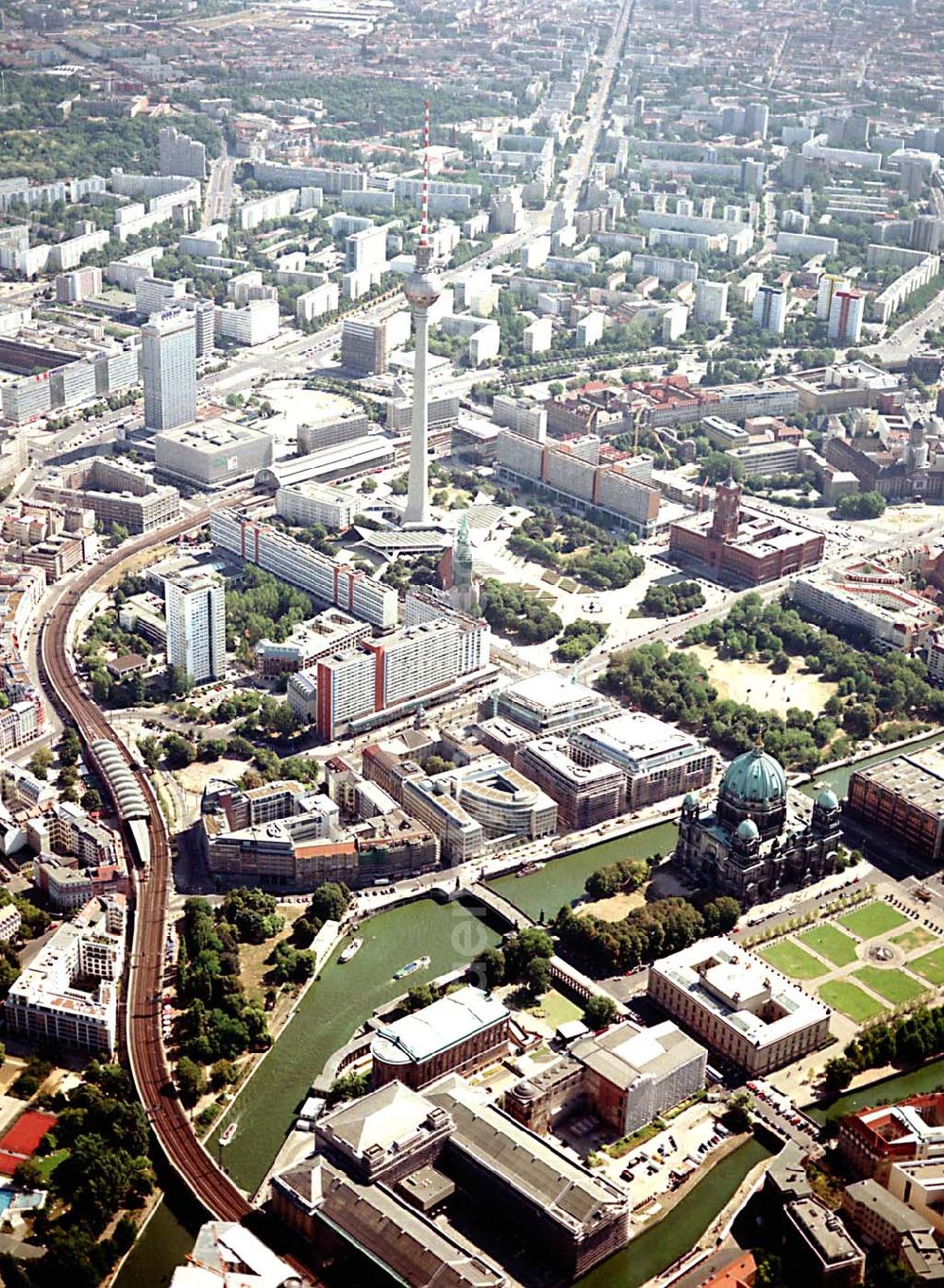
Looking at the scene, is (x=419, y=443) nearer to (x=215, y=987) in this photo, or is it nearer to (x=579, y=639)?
(x=579, y=639)

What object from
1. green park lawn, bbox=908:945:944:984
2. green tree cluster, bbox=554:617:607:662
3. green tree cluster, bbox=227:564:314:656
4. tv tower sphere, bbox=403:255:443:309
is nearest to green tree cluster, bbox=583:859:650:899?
green park lawn, bbox=908:945:944:984

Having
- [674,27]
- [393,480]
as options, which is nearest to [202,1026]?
[393,480]

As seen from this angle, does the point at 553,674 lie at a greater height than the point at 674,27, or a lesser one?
lesser

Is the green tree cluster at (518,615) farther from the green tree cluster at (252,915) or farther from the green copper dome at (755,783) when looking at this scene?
the green tree cluster at (252,915)

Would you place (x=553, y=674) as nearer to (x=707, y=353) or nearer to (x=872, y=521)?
(x=872, y=521)

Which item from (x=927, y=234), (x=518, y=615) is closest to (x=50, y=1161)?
(x=518, y=615)

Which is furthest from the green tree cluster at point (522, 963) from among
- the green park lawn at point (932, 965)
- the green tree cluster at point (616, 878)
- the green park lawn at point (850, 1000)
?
the green park lawn at point (932, 965)
